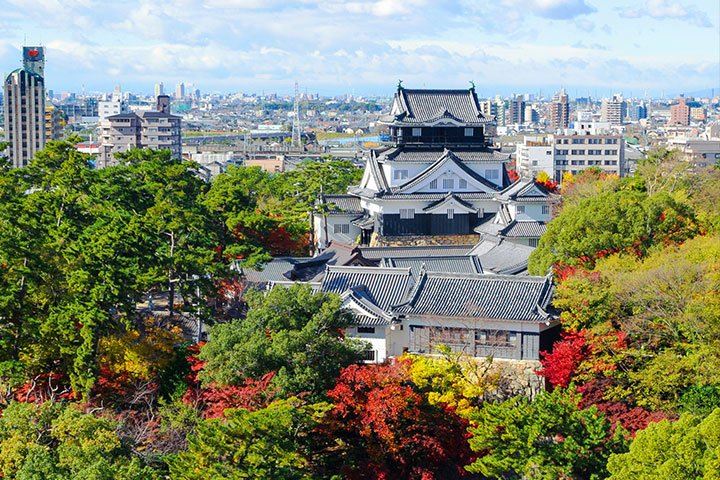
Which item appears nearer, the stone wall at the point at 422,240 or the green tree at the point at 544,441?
the green tree at the point at 544,441

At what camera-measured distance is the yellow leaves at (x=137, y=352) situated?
73.3 ft

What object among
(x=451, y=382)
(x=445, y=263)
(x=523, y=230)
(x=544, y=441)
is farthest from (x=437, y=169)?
(x=544, y=441)

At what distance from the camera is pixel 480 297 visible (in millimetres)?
23797

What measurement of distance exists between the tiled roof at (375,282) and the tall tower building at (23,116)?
68590mm

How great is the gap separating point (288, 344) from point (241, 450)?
12.5 ft

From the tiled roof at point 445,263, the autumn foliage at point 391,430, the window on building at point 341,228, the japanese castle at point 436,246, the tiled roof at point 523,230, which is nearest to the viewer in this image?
the autumn foliage at point 391,430

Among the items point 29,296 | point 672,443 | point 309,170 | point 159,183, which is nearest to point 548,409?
point 672,443

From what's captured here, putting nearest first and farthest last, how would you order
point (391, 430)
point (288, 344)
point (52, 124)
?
point (391, 430)
point (288, 344)
point (52, 124)

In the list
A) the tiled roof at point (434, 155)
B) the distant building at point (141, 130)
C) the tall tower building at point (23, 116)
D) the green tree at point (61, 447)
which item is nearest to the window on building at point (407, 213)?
the tiled roof at point (434, 155)

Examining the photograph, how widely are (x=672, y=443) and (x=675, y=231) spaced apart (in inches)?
456

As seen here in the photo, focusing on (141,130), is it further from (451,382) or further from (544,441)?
(544,441)

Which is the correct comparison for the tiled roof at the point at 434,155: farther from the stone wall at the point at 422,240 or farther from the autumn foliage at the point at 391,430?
the autumn foliage at the point at 391,430

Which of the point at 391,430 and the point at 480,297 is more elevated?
the point at 480,297

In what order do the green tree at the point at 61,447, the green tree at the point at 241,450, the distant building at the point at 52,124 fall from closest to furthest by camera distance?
the green tree at the point at 61,447 → the green tree at the point at 241,450 → the distant building at the point at 52,124
